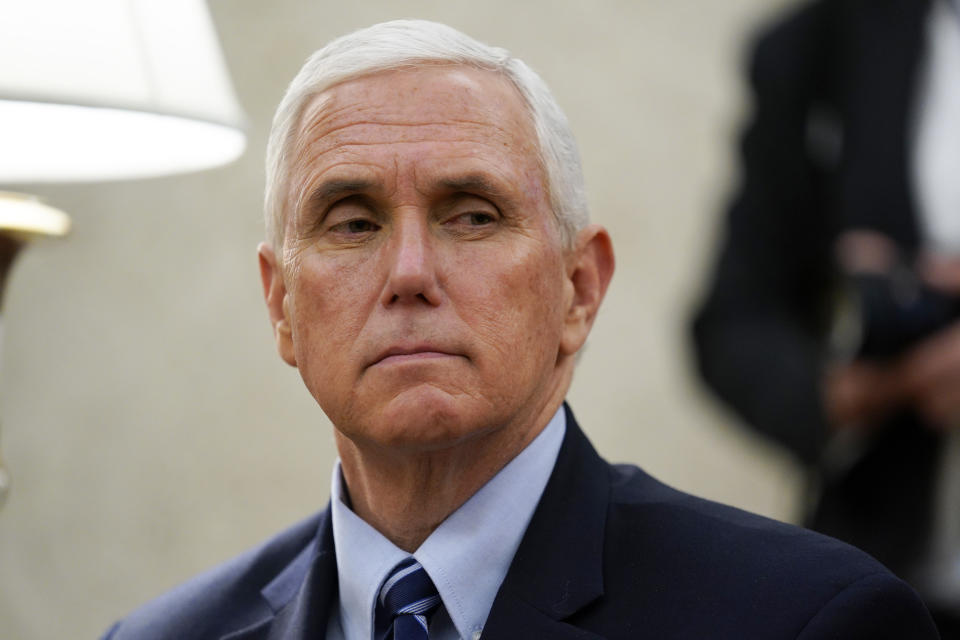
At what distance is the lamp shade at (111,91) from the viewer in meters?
1.70

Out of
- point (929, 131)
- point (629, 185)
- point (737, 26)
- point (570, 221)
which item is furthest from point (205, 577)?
point (737, 26)

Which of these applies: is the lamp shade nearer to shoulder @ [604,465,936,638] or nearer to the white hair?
the white hair

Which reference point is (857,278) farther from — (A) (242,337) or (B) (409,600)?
(A) (242,337)

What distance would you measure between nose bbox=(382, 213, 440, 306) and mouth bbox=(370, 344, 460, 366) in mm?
57

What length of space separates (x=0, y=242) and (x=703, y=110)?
2.88m

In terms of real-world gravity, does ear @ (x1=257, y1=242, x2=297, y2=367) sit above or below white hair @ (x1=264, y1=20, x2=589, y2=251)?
below

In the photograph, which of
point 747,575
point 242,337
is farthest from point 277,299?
point 242,337

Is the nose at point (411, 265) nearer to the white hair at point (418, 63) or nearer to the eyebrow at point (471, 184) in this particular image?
the eyebrow at point (471, 184)

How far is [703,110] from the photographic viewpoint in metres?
4.42

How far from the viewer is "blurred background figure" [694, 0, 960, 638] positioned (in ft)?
9.19

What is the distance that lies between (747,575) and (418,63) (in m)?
0.80

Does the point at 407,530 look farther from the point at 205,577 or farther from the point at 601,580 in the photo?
the point at 205,577

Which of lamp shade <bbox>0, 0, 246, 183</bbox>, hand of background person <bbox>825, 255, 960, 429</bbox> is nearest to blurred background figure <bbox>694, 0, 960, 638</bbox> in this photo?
hand of background person <bbox>825, 255, 960, 429</bbox>

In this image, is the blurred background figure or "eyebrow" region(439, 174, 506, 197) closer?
"eyebrow" region(439, 174, 506, 197)
